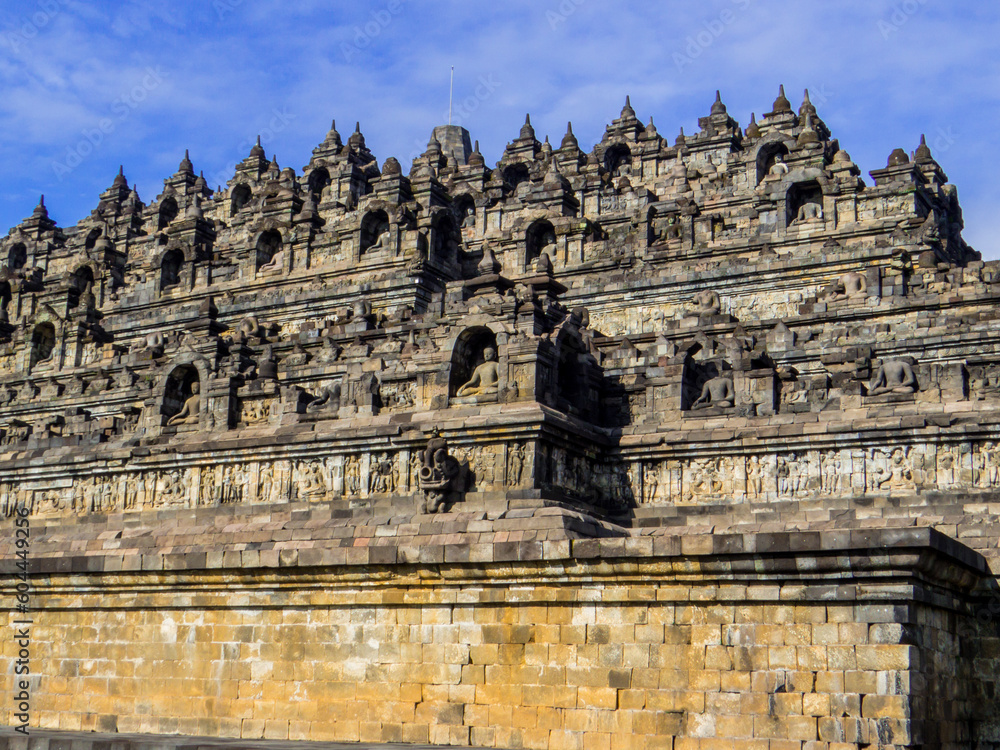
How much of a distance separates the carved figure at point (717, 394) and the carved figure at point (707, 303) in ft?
25.7

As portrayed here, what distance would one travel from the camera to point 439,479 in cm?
2509

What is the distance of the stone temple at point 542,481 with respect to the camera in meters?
16.5

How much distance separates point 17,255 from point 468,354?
1904 inches

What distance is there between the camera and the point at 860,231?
4016 centimetres

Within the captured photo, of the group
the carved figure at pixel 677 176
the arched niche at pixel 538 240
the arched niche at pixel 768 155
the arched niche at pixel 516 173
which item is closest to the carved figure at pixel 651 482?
the arched niche at pixel 538 240

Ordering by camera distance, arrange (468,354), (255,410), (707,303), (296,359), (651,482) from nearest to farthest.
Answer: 1. (651,482)
2. (468,354)
3. (255,410)
4. (707,303)
5. (296,359)

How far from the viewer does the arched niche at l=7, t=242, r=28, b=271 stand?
6875 centimetres

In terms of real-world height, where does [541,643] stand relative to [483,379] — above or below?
below

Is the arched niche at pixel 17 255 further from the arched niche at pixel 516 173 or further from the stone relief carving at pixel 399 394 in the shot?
the stone relief carving at pixel 399 394

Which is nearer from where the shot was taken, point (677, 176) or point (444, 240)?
point (444, 240)

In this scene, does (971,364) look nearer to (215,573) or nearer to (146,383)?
(215,573)

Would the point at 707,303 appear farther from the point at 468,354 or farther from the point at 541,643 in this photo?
the point at 541,643

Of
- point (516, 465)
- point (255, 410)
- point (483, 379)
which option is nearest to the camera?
point (516, 465)

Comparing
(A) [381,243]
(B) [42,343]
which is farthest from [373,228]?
(B) [42,343]
